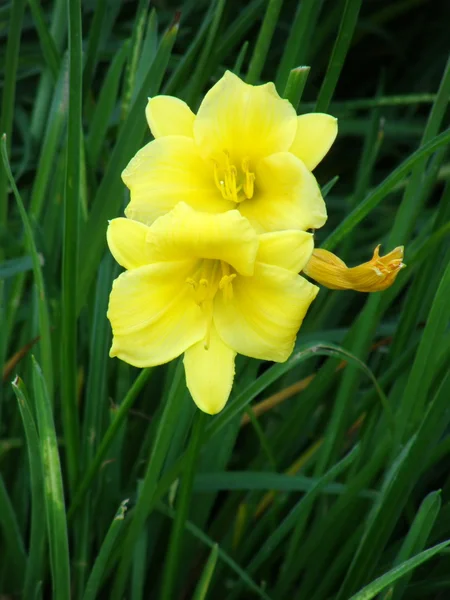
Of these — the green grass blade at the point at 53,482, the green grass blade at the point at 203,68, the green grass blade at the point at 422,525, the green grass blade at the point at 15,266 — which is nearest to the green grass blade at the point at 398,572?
the green grass blade at the point at 422,525

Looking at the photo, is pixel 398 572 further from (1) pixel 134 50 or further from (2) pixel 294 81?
(1) pixel 134 50

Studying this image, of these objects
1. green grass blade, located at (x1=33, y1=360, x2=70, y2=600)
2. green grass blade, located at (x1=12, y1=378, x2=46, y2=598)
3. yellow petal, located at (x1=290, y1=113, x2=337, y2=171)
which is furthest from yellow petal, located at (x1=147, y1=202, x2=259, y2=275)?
green grass blade, located at (x1=12, y1=378, x2=46, y2=598)

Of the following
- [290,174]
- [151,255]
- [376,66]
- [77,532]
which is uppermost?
[376,66]

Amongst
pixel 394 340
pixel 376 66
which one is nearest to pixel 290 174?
pixel 394 340

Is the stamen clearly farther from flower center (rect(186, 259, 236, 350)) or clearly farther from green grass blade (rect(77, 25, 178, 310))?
green grass blade (rect(77, 25, 178, 310))

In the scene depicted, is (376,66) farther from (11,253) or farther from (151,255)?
(151,255)

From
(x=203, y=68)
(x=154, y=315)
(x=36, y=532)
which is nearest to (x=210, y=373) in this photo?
(x=154, y=315)

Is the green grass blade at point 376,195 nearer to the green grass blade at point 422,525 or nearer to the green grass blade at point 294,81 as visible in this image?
the green grass blade at point 294,81
